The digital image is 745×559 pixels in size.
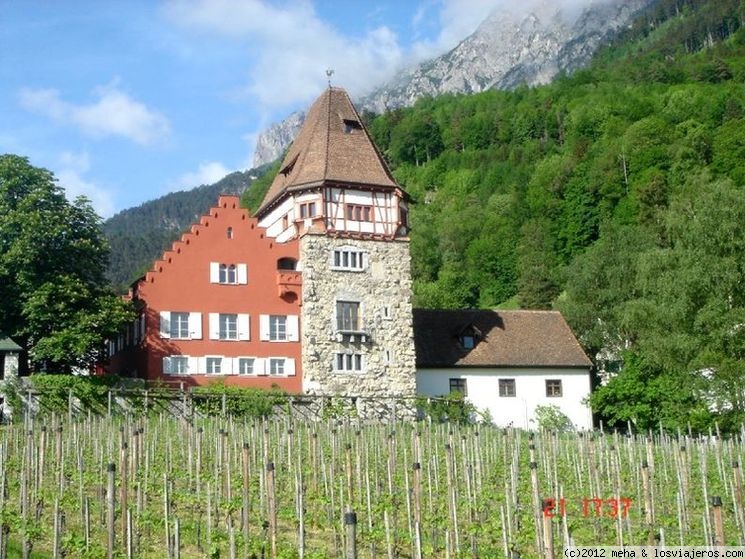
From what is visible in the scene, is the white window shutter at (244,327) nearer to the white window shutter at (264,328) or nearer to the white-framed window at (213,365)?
the white window shutter at (264,328)

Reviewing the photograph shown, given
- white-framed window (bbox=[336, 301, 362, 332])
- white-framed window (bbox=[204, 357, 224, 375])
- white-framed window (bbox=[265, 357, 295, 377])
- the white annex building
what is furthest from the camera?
the white annex building

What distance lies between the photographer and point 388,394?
4559cm

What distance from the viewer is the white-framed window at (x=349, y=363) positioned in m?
45.6

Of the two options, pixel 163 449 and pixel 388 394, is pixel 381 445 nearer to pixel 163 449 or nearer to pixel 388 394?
pixel 163 449

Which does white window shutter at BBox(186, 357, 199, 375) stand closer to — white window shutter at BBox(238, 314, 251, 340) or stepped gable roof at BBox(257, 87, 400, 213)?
white window shutter at BBox(238, 314, 251, 340)

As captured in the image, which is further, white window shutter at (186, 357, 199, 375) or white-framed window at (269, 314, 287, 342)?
white-framed window at (269, 314, 287, 342)

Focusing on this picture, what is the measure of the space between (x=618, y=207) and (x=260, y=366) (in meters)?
61.9

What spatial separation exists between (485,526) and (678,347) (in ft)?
96.6

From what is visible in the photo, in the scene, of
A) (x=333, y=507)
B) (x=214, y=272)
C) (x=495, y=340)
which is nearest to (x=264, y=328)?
(x=214, y=272)

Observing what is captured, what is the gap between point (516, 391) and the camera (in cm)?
4912

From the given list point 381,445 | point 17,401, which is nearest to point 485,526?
point 381,445

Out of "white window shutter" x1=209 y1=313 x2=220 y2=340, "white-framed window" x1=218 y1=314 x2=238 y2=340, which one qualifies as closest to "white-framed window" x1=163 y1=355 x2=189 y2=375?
"white window shutter" x1=209 y1=313 x2=220 y2=340

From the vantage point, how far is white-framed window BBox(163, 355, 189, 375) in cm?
4378

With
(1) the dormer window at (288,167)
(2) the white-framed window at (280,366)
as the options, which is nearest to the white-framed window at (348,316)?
(2) the white-framed window at (280,366)
